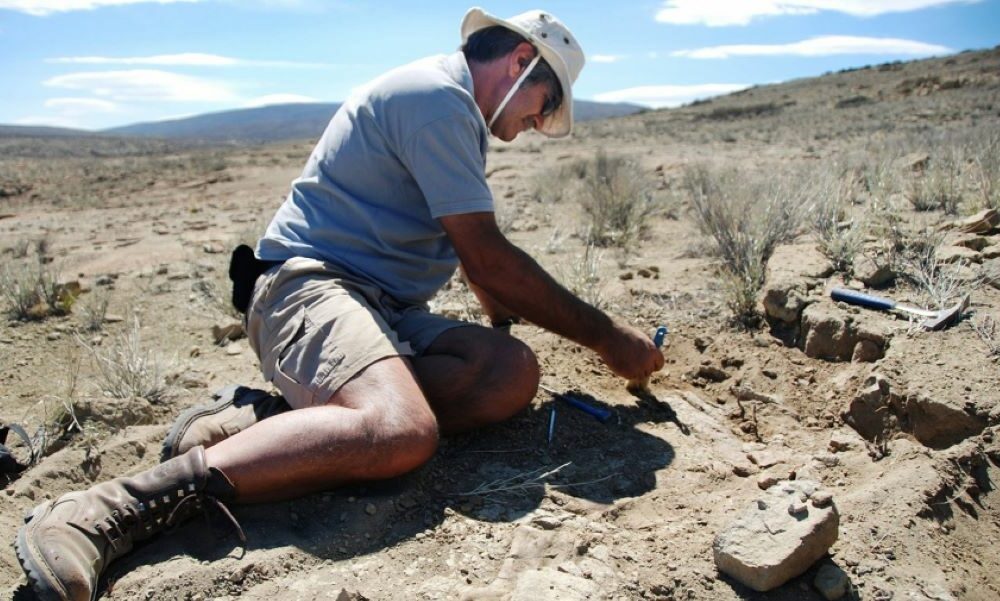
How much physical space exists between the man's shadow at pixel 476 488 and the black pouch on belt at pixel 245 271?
2.78ft

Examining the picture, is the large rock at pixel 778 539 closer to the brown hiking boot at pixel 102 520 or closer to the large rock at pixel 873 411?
the large rock at pixel 873 411

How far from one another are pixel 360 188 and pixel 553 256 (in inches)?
101

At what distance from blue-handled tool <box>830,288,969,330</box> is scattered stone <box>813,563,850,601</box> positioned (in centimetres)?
126

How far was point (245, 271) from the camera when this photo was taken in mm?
2646

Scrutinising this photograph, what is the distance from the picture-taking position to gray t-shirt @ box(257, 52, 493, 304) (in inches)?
88.8

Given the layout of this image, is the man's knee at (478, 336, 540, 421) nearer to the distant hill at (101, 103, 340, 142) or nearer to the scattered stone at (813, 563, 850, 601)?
the scattered stone at (813, 563, 850, 601)

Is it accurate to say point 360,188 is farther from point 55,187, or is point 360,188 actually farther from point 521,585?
point 55,187

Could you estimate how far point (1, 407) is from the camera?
10.2 ft

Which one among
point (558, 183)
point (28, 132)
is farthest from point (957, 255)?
point (28, 132)

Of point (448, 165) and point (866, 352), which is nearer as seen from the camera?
point (448, 165)

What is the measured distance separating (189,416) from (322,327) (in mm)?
495

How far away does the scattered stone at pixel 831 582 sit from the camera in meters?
1.72

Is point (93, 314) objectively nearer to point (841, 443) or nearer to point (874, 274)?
point (841, 443)

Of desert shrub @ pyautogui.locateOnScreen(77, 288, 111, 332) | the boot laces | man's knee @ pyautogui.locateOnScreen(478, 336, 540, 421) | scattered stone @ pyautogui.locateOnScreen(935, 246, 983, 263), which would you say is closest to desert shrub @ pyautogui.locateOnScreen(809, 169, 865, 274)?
scattered stone @ pyautogui.locateOnScreen(935, 246, 983, 263)
